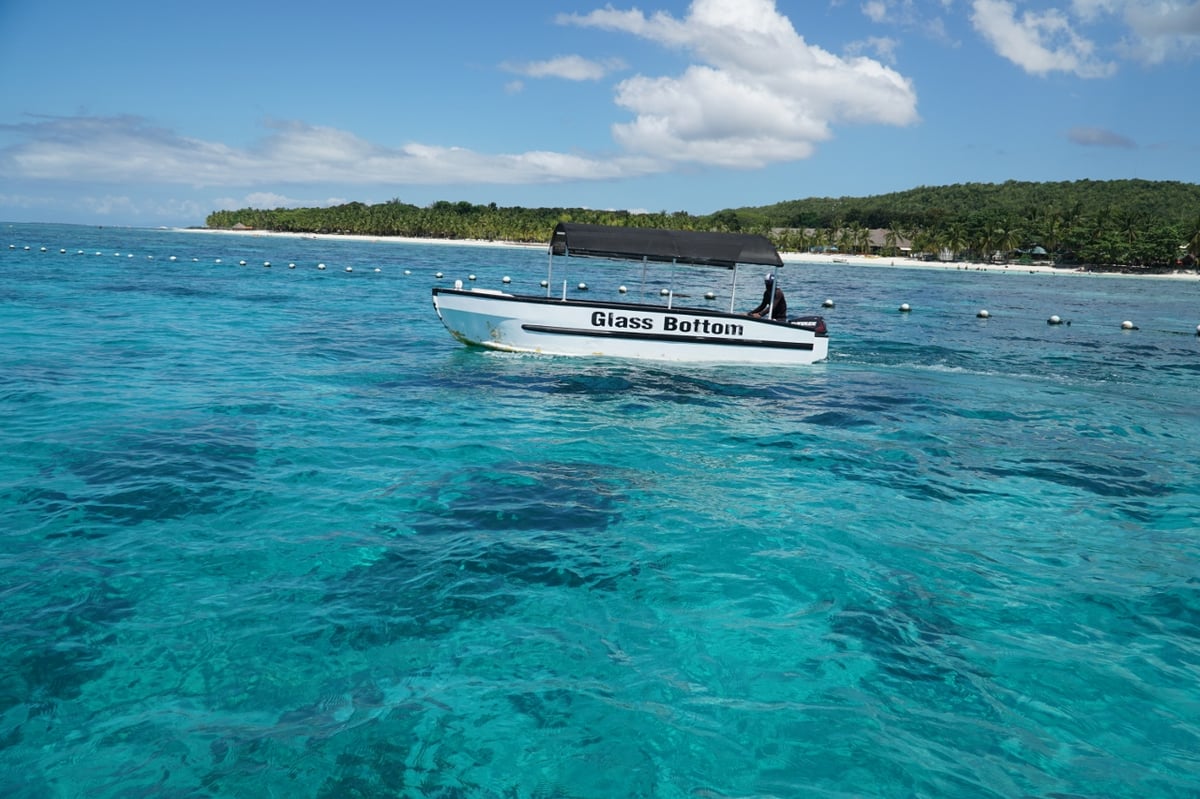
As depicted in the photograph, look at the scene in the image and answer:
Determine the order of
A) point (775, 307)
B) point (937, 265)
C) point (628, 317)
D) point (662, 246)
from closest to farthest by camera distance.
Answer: point (662, 246) → point (628, 317) → point (775, 307) → point (937, 265)

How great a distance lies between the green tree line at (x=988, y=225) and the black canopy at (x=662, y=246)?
286 feet

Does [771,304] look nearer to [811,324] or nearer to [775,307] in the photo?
[775,307]

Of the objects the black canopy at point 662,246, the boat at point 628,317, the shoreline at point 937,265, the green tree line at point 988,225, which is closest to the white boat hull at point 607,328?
the boat at point 628,317

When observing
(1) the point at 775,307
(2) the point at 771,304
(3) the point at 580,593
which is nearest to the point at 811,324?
(1) the point at 775,307

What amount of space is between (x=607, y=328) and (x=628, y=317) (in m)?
0.63

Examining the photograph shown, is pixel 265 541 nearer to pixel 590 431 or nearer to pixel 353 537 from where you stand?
pixel 353 537

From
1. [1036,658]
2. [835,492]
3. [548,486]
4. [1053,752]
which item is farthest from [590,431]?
[1053,752]

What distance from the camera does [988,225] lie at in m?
135

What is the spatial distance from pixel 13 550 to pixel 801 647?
8153mm

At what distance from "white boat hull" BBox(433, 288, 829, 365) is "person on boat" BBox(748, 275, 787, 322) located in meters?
0.77

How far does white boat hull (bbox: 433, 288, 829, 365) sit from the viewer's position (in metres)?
20.0

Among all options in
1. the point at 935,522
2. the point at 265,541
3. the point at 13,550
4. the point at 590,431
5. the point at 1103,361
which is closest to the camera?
the point at 13,550

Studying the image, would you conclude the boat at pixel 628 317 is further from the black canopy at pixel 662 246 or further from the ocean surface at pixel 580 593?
the ocean surface at pixel 580 593

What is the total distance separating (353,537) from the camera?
28.7 ft
